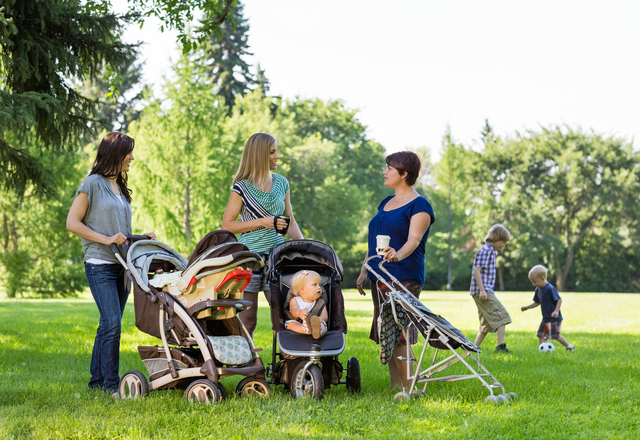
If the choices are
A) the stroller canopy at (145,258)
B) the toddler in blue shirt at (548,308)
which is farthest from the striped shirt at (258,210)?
the toddler in blue shirt at (548,308)

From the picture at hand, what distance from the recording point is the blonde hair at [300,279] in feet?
17.0

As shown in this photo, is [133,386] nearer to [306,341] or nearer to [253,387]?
[253,387]

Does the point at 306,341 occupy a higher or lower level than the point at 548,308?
lower

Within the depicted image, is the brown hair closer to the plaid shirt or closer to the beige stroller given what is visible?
the beige stroller

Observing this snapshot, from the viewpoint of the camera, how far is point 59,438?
152 inches

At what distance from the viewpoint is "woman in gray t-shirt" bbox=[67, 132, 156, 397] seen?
17.2 feet

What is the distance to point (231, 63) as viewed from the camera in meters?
42.2

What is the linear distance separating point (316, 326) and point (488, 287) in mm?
4171

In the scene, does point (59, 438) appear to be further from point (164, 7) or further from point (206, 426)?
point (164, 7)

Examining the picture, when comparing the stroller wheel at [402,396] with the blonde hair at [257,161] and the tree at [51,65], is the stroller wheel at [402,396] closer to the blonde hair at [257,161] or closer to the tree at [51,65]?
the blonde hair at [257,161]

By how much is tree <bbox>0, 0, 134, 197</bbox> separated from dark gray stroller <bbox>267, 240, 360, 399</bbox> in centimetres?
384

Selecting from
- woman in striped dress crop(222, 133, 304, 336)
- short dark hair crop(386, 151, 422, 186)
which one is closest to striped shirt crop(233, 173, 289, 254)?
woman in striped dress crop(222, 133, 304, 336)

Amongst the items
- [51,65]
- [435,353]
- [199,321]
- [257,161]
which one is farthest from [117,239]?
[51,65]

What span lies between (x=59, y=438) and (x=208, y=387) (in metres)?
1.13
